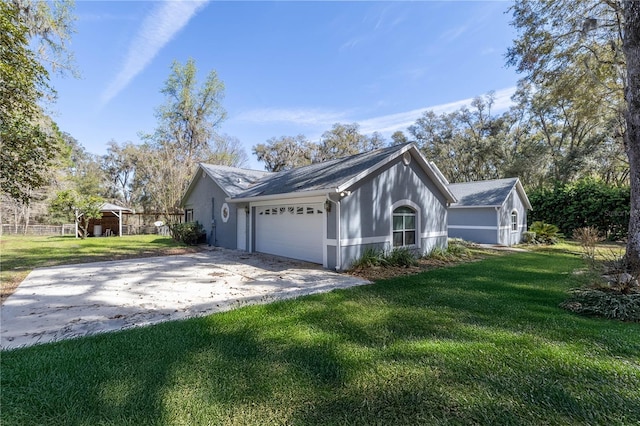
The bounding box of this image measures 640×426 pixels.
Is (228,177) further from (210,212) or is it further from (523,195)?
(523,195)

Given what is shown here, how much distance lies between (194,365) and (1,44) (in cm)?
727

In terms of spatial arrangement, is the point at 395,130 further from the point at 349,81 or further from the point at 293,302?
the point at 293,302

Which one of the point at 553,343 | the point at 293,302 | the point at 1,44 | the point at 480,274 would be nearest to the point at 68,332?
the point at 293,302

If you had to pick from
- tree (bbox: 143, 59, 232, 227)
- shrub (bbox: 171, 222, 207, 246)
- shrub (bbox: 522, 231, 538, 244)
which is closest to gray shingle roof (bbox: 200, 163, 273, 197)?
shrub (bbox: 171, 222, 207, 246)

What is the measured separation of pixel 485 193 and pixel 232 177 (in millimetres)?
15666

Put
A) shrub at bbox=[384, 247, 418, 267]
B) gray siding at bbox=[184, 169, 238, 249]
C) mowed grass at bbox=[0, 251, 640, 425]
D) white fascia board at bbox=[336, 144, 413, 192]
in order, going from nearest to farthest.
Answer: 1. mowed grass at bbox=[0, 251, 640, 425]
2. white fascia board at bbox=[336, 144, 413, 192]
3. shrub at bbox=[384, 247, 418, 267]
4. gray siding at bbox=[184, 169, 238, 249]

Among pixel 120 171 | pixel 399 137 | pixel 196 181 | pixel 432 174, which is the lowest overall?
pixel 432 174

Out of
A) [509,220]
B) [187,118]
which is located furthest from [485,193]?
[187,118]

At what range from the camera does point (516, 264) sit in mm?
10320

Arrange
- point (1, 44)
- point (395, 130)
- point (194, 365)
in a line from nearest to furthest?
point (194, 365) < point (1, 44) < point (395, 130)

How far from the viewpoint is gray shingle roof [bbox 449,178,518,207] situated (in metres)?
17.1

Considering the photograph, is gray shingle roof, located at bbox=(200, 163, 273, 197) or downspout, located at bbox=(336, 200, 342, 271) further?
gray shingle roof, located at bbox=(200, 163, 273, 197)

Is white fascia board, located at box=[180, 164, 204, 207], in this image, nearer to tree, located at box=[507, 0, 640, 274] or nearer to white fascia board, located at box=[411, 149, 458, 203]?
white fascia board, located at box=[411, 149, 458, 203]

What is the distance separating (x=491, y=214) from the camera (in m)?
17.1
